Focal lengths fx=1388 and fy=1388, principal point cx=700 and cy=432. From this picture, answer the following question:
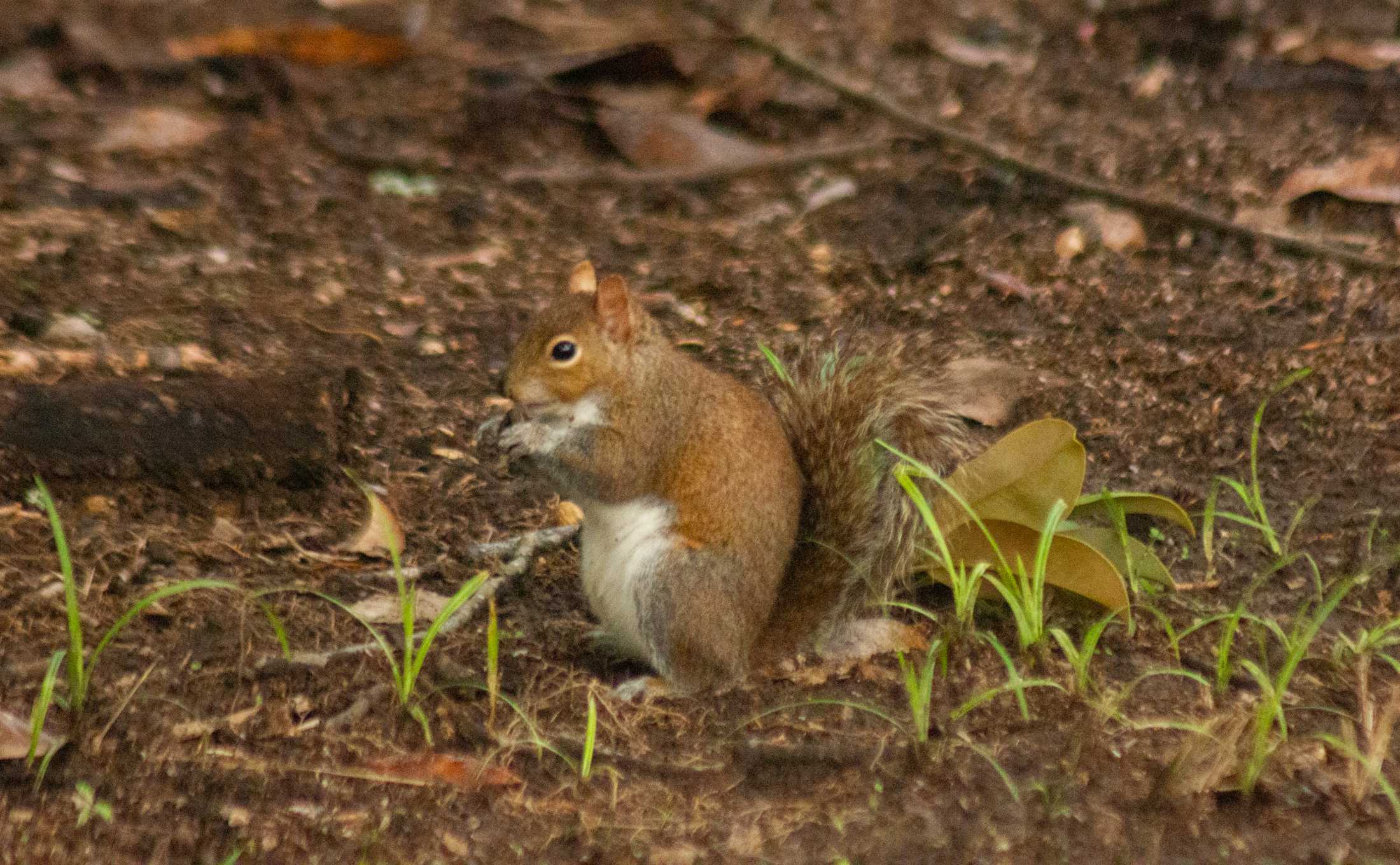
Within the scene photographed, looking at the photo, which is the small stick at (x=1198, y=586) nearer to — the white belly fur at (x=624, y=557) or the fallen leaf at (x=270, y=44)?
the white belly fur at (x=624, y=557)

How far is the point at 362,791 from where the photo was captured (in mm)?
2000

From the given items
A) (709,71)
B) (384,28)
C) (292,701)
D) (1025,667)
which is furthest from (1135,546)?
(384,28)

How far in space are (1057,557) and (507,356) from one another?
4.97ft

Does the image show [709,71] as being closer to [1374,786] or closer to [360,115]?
[360,115]

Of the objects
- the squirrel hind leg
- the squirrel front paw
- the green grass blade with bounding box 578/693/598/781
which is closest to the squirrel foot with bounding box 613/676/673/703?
the squirrel hind leg

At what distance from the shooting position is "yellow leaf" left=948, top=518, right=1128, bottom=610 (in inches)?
91.8

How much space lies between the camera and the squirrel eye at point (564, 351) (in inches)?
96.7

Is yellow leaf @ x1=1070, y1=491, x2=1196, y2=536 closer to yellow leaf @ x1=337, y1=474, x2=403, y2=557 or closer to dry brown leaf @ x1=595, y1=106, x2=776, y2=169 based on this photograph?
yellow leaf @ x1=337, y1=474, x2=403, y2=557

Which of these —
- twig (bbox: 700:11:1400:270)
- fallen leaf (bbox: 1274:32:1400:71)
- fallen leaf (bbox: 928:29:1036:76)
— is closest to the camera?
twig (bbox: 700:11:1400:270)

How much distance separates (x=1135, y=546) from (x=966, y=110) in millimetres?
2384

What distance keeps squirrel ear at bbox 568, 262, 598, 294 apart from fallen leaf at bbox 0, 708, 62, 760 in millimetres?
1252

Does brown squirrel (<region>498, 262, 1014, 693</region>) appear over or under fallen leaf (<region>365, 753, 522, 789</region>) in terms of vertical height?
over

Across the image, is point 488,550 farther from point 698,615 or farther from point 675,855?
point 675,855

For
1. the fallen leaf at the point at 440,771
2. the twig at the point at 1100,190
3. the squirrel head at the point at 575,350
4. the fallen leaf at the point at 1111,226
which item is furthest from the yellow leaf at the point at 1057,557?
the fallen leaf at the point at 1111,226
